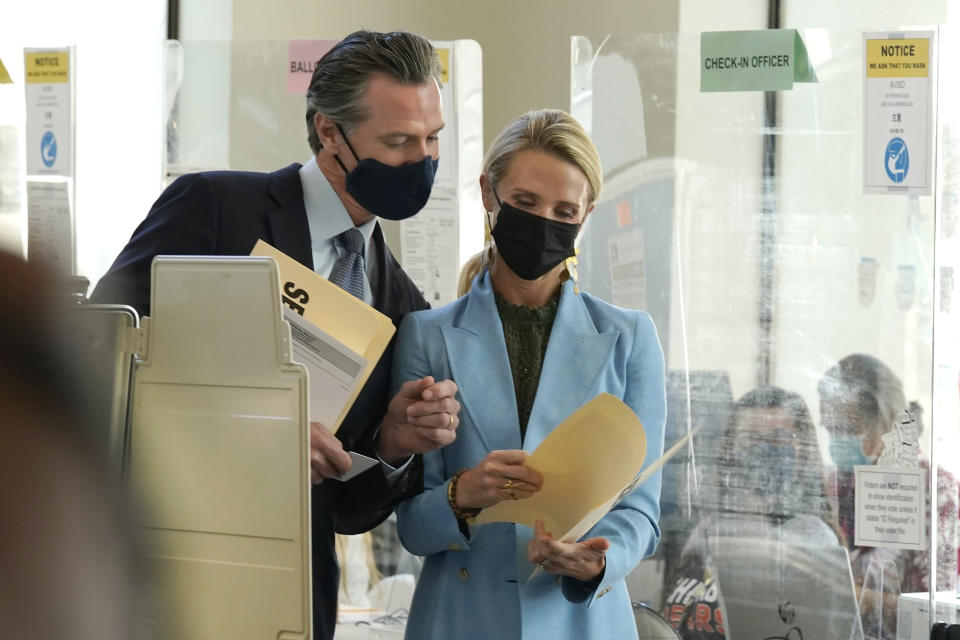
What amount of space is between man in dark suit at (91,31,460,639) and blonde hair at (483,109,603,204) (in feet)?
0.40

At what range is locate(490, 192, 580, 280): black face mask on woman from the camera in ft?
6.13

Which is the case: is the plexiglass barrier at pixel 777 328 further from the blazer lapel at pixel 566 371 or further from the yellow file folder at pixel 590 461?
the yellow file folder at pixel 590 461

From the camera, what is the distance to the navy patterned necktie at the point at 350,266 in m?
1.84

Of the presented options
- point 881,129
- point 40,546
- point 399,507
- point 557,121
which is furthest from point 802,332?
point 40,546

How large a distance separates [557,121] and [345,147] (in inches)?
14.6

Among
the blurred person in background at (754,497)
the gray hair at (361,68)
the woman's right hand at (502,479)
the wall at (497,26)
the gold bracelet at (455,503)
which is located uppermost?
the wall at (497,26)

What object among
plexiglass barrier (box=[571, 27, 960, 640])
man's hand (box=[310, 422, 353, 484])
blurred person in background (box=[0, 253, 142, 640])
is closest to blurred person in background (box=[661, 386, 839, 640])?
plexiglass barrier (box=[571, 27, 960, 640])

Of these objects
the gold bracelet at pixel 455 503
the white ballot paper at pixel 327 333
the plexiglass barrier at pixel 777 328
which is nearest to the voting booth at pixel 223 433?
the white ballot paper at pixel 327 333

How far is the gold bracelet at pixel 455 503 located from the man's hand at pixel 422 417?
0.20 ft

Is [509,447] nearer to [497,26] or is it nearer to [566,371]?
[566,371]

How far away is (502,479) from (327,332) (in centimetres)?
41

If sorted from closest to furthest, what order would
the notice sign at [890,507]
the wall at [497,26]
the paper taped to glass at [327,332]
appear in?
the paper taped to glass at [327,332] → the notice sign at [890,507] → the wall at [497,26]

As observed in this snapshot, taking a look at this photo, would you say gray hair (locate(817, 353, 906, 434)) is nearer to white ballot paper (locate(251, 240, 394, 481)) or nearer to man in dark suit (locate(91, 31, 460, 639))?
man in dark suit (locate(91, 31, 460, 639))

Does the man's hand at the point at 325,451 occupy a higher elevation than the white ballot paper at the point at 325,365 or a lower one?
lower
